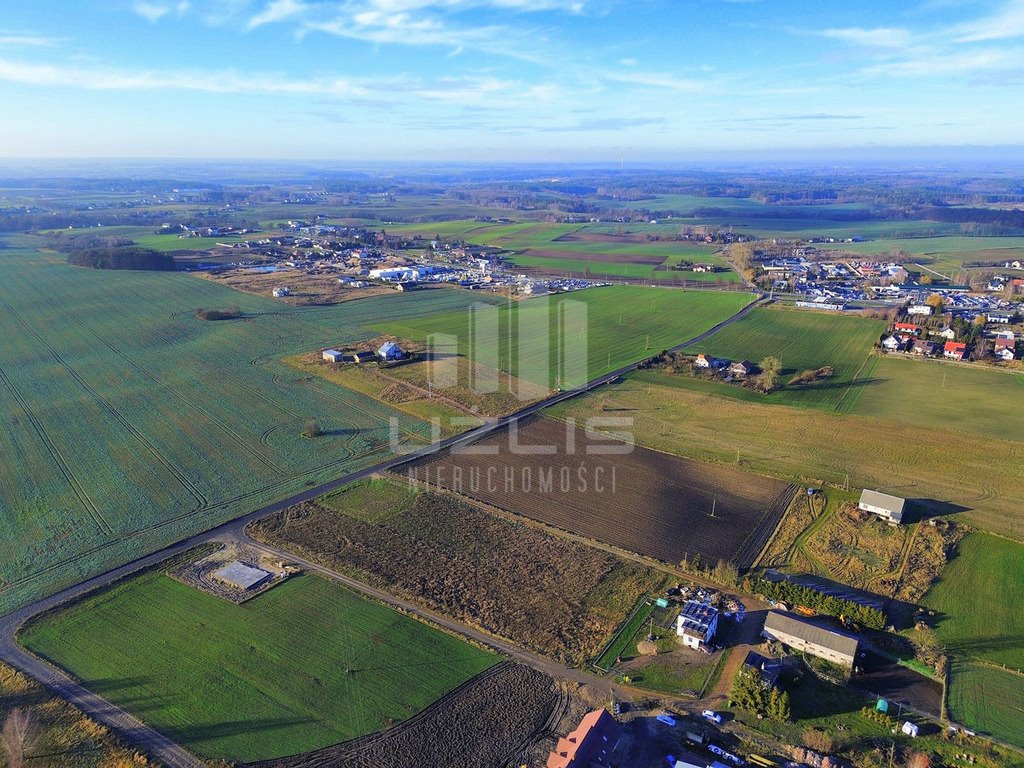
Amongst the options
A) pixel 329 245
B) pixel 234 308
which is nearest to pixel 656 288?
pixel 234 308

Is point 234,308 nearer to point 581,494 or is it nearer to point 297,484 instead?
point 297,484

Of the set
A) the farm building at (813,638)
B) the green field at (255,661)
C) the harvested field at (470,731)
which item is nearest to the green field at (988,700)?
the farm building at (813,638)

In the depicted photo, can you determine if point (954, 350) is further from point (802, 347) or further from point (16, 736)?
point (16, 736)

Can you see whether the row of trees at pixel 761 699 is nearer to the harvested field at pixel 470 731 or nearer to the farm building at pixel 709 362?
the harvested field at pixel 470 731

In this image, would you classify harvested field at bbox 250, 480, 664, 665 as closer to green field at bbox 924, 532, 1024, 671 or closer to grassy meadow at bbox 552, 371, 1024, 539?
green field at bbox 924, 532, 1024, 671

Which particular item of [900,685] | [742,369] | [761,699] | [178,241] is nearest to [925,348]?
[742,369]
